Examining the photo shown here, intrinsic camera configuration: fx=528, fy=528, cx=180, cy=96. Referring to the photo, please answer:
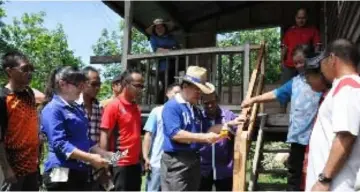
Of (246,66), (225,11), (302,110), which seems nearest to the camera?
(302,110)

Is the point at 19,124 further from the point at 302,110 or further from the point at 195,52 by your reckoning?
the point at 195,52

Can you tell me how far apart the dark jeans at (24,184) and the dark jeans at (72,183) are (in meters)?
0.30

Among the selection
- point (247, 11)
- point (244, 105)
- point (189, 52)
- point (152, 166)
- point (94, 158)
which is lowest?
Answer: point (152, 166)

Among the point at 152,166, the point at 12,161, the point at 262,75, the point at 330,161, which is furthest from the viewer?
the point at 262,75

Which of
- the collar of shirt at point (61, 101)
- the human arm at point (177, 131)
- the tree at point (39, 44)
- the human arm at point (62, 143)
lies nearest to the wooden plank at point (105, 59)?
the human arm at point (177, 131)

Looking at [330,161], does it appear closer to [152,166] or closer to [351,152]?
[351,152]

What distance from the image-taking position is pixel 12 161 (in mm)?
4066

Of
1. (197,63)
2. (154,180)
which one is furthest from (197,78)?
(197,63)

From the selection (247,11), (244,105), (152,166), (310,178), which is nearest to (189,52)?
(152,166)

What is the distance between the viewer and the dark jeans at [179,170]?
4.35 metres

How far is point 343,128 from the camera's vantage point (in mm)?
2848

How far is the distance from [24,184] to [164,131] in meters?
1.19

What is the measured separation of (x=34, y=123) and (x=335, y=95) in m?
2.41

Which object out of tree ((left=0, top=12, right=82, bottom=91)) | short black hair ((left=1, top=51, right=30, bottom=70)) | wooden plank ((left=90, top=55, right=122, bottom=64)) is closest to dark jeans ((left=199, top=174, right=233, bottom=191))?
short black hair ((left=1, top=51, right=30, bottom=70))
